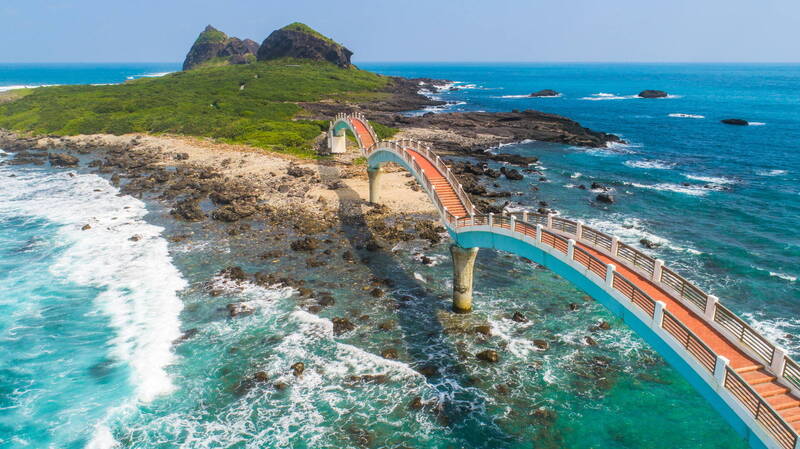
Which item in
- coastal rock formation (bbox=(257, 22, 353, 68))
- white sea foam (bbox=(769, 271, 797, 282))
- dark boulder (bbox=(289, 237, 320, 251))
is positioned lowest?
white sea foam (bbox=(769, 271, 797, 282))

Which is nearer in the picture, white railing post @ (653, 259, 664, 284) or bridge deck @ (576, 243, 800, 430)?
bridge deck @ (576, 243, 800, 430)

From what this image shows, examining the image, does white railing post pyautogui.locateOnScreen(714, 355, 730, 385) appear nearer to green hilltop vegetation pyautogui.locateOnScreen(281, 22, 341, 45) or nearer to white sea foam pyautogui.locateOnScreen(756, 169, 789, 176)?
white sea foam pyautogui.locateOnScreen(756, 169, 789, 176)

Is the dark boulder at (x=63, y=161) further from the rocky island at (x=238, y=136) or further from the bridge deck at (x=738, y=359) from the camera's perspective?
the bridge deck at (x=738, y=359)

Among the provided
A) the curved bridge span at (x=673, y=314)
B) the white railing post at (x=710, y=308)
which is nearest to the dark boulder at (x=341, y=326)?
the curved bridge span at (x=673, y=314)

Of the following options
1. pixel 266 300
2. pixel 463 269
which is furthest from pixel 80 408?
pixel 463 269

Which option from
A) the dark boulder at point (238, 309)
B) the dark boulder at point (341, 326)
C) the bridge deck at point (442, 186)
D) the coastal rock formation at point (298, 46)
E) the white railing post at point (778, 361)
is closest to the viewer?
the white railing post at point (778, 361)

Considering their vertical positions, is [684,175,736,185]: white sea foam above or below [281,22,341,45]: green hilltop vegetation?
below

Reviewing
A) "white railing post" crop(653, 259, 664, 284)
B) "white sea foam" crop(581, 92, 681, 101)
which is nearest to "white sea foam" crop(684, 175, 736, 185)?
"white railing post" crop(653, 259, 664, 284)
